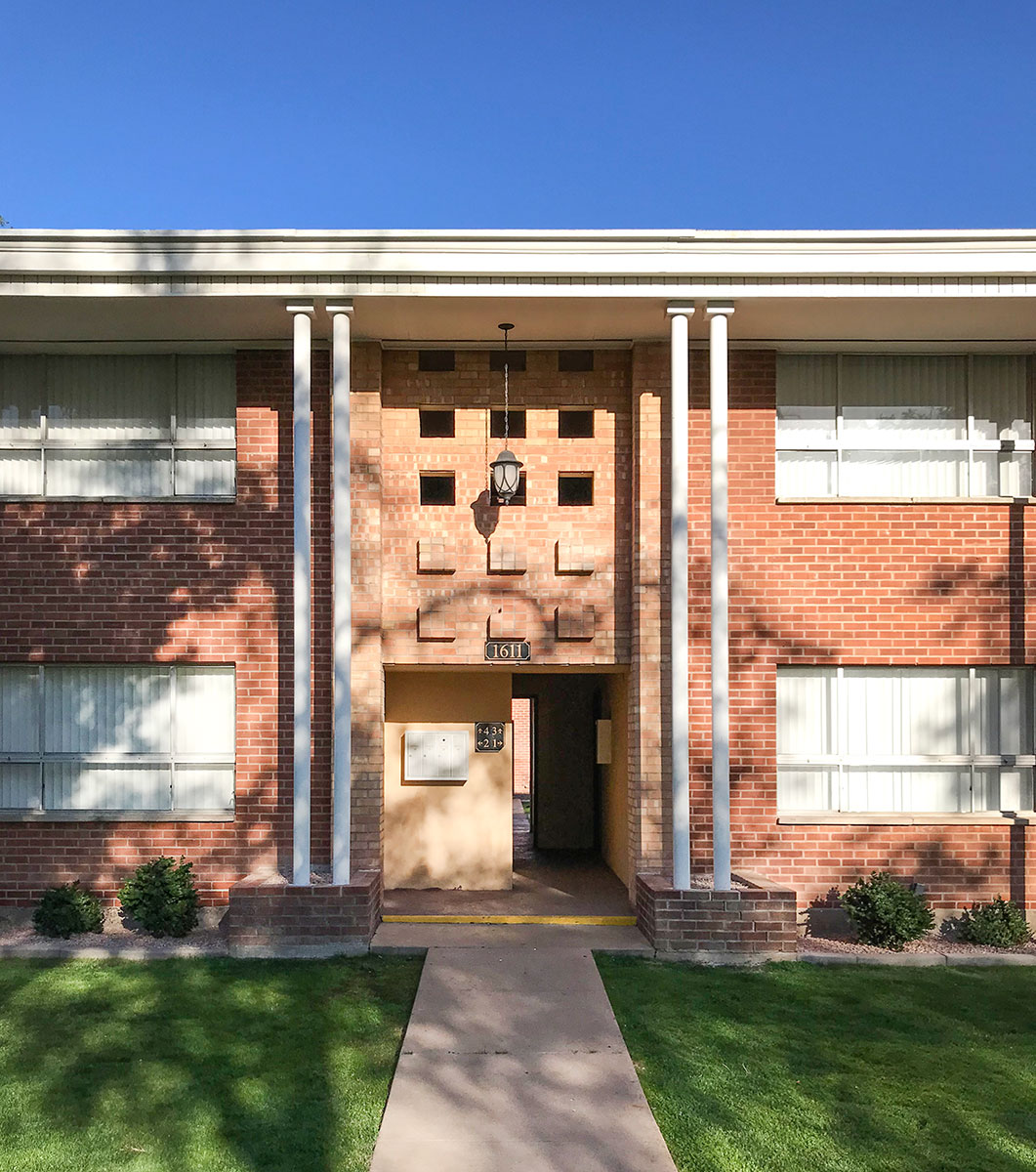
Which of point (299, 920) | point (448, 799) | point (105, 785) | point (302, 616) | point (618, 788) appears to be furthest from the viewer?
point (618, 788)

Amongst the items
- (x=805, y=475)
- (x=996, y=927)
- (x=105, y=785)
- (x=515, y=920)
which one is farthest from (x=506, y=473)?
(x=996, y=927)

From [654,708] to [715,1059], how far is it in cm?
400

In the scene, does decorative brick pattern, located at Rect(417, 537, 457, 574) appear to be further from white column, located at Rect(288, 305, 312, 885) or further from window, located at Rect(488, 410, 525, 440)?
white column, located at Rect(288, 305, 312, 885)

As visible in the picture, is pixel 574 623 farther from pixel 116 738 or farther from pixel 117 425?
pixel 117 425

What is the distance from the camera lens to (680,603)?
933 centimetres

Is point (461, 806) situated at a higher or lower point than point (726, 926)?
higher

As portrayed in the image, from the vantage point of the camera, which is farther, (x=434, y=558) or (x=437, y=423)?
(x=437, y=423)

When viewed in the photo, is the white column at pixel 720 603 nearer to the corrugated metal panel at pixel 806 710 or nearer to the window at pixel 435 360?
the corrugated metal panel at pixel 806 710

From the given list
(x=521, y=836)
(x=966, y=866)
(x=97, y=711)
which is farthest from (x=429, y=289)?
(x=521, y=836)

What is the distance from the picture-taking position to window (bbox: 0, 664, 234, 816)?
34.2 ft

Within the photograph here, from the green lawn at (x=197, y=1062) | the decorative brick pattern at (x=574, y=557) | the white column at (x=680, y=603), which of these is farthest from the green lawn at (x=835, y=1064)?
the decorative brick pattern at (x=574, y=557)

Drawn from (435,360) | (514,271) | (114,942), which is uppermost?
(514,271)

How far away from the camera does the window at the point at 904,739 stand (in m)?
10.5

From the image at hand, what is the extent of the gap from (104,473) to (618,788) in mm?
6436
